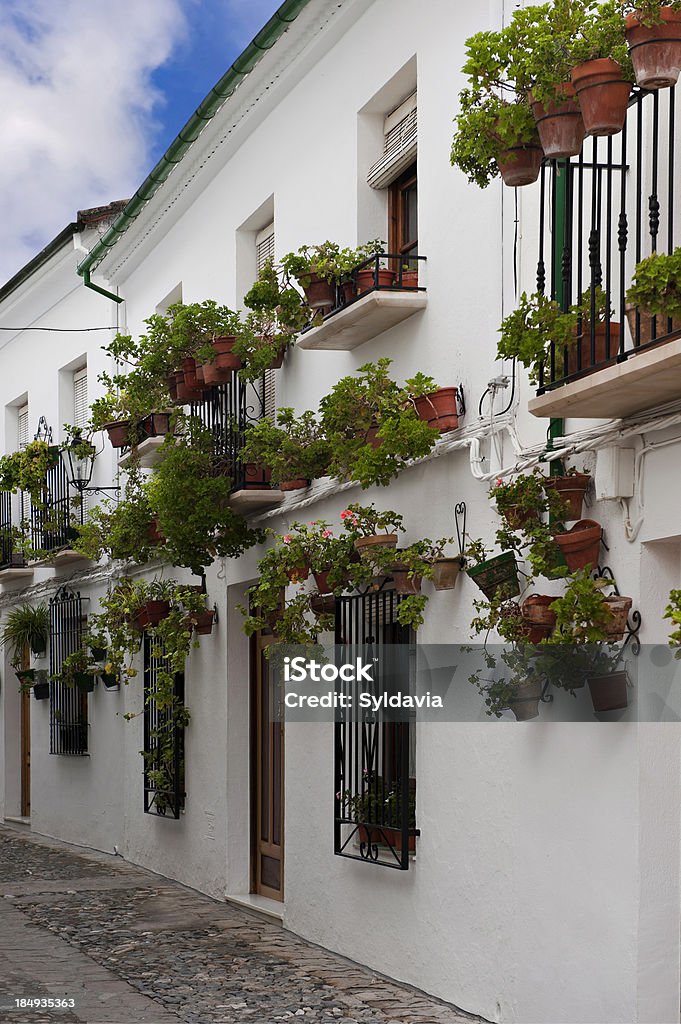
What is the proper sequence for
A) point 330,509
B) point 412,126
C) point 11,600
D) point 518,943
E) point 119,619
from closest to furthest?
point 518,943 → point 412,126 → point 330,509 → point 119,619 → point 11,600

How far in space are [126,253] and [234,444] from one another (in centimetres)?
455

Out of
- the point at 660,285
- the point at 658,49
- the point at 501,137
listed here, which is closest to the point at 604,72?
the point at 658,49

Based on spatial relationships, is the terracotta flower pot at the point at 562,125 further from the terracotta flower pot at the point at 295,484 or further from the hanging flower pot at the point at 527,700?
the terracotta flower pot at the point at 295,484

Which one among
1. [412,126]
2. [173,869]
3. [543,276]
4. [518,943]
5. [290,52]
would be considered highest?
[290,52]

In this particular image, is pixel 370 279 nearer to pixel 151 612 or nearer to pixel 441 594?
pixel 441 594

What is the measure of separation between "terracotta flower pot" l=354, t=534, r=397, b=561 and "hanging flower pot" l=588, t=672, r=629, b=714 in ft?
6.87

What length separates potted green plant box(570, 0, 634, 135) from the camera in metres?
5.37

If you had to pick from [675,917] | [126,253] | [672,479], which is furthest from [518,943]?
[126,253]

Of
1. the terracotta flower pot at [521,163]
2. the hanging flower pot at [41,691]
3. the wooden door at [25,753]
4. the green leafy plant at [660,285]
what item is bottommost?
the wooden door at [25,753]

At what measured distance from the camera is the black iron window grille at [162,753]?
12344 millimetres

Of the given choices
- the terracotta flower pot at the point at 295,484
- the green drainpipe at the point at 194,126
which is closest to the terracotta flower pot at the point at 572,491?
the terracotta flower pot at the point at 295,484

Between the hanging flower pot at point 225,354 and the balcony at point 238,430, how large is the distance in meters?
0.14

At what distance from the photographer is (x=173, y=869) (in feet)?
41.0

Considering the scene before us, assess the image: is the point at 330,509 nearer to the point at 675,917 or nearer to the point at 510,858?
the point at 510,858
